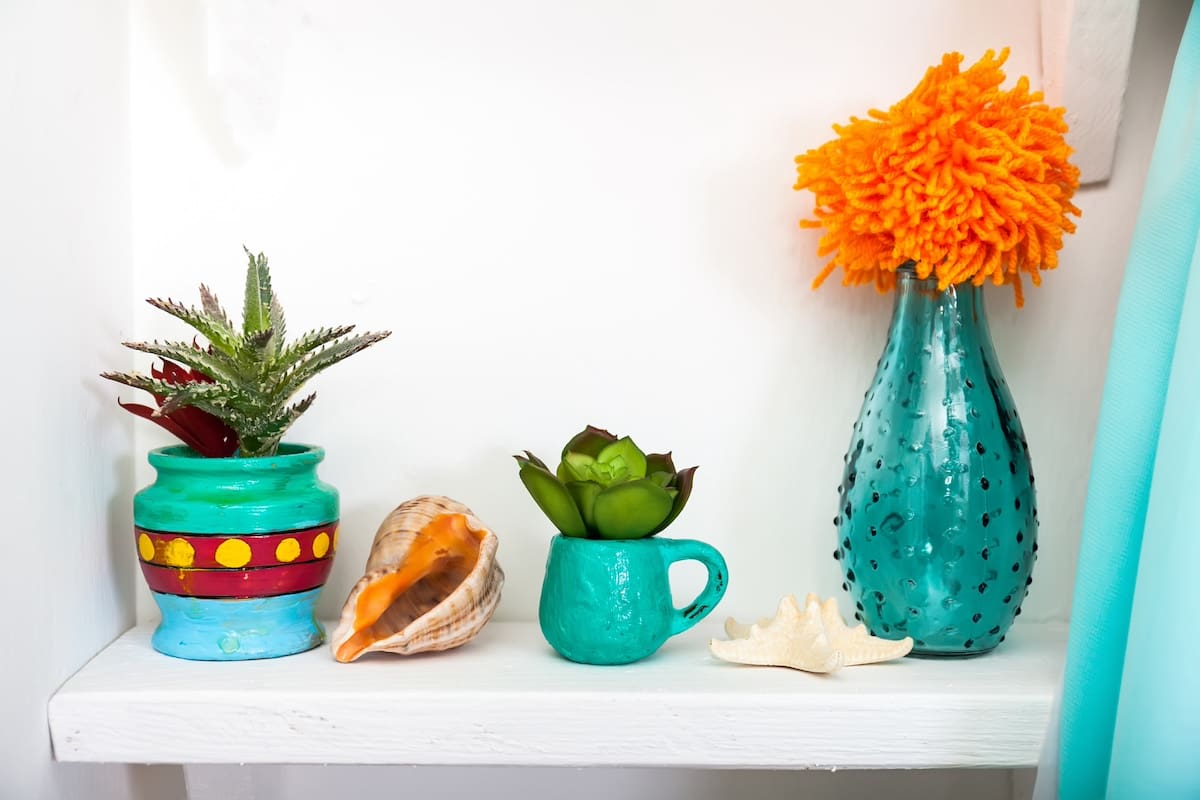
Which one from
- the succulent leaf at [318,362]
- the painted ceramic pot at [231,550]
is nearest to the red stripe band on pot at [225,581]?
the painted ceramic pot at [231,550]

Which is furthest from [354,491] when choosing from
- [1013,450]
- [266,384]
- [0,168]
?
[1013,450]

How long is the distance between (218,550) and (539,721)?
0.24 metres

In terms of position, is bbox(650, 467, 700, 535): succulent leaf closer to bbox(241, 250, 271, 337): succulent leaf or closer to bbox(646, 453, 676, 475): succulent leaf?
bbox(646, 453, 676, 475): succulent leaf

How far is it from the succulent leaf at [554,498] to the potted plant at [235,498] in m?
0.14

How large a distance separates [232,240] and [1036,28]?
0.67 meters

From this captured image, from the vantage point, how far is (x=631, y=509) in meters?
0.72

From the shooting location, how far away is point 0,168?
2.05ft

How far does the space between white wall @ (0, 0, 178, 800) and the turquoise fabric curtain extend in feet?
2.08

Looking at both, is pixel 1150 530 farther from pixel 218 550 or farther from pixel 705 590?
pixel 218 550

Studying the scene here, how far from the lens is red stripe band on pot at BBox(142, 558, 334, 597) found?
0.72 metres

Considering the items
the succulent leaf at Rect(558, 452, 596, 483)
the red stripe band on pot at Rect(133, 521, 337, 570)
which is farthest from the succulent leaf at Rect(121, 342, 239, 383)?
the succulent leaf at Rect(558, 452, 596, 483)

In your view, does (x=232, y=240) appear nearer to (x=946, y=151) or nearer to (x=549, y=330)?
(x=549, y=330)

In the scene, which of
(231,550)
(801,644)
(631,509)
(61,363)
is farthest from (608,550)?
(61,363)

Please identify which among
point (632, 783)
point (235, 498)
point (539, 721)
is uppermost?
point (235, 498)
